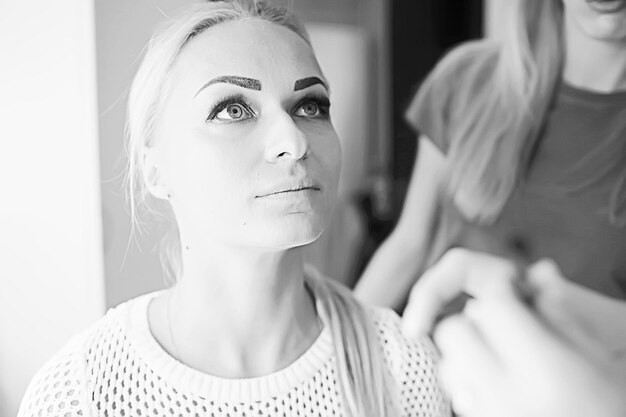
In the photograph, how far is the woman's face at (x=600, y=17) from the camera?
844 mm

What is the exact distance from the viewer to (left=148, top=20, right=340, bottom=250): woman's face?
0.65 m

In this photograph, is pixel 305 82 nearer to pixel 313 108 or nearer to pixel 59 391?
pixel 313 108

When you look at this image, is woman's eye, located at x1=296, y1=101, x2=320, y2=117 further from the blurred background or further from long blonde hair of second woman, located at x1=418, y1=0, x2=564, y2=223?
long blonde hair of second woman, located at x1=418, y1=0, x2=564, y2=223

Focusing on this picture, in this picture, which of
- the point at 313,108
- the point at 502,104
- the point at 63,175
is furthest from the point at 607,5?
the point at 63,175

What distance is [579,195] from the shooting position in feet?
2.85

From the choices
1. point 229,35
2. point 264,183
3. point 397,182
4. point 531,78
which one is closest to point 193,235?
point 264,183

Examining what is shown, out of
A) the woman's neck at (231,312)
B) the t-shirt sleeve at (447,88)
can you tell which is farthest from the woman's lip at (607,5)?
the woman's neck at (231,312)

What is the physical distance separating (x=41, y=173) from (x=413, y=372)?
0.42m

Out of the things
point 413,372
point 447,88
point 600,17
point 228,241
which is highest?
point 600,17

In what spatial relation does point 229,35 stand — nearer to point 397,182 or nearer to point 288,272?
point 288,272

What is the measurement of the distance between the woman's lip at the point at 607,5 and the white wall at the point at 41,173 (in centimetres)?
57

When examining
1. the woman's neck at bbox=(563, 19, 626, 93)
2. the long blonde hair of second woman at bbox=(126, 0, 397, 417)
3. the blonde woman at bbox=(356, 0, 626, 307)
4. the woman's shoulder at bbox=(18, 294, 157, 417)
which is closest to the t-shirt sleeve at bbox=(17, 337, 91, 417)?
the woman's shoulder at bbox=(18, 294, 157, 417)

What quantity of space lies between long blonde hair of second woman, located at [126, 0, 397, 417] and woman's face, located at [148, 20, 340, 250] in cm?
1

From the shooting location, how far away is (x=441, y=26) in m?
0.97
